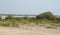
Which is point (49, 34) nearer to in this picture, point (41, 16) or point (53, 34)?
point (53, 34)

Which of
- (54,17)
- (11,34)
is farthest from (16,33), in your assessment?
(54,17)

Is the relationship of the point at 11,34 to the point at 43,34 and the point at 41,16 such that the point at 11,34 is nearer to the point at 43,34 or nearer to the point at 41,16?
the point at 43,34

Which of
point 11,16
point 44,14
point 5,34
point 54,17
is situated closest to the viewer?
point 5,34

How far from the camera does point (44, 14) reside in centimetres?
5622

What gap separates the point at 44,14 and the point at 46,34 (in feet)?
114

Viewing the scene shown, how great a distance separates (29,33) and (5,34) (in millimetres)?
2587

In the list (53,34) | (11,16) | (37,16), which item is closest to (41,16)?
(37,16)

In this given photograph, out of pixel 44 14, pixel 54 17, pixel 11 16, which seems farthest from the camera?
pixel 44 14

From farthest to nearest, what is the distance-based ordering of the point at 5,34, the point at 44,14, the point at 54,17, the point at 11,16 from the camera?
the point at 44,14, the point at 54,17, the point at 11,16, the point at 5,34

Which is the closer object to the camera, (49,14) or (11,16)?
(11,16)

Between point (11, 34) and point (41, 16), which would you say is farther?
point (41, 16)

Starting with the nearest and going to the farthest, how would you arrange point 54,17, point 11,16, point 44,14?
point 11,16 < point 54,17 < point 44,14

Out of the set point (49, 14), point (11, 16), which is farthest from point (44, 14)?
point (11, 16)

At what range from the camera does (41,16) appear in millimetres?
55156
